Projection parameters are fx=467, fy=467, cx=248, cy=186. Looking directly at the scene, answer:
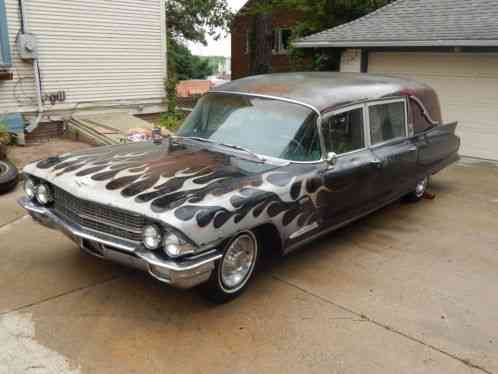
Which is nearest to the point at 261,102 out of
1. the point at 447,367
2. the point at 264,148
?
the point at 264,148

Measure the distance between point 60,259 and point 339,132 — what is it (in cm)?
302

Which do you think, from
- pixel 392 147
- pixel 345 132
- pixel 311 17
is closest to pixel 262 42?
pixel 311 17

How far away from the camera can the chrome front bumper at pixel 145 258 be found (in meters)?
3.13

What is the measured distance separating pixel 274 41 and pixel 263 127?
22502 millimetres

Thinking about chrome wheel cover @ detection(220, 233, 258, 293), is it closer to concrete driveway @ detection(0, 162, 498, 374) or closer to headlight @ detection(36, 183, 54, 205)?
concrete driveway @ detection(0, 162, 498, 374)

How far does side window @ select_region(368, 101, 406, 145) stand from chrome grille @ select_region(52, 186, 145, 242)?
2888mm

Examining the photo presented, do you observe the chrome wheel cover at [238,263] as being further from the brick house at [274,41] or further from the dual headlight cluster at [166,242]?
the brick house at [274,41]

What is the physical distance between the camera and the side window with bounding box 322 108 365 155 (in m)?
4.52

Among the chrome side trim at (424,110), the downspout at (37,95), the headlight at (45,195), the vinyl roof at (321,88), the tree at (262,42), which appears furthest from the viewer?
the tree at (262,42)

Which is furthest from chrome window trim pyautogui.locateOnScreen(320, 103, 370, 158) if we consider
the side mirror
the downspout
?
the downspout

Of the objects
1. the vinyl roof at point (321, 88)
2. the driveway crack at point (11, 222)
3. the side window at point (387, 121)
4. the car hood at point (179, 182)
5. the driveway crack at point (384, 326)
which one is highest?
the vinyl roof at point (321, 88)

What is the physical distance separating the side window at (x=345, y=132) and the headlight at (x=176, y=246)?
1938 mm

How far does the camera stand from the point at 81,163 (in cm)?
408

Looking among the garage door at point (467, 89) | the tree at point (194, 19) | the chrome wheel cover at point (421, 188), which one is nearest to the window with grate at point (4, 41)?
the chrome wheel cover at point (421, 188)
